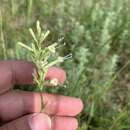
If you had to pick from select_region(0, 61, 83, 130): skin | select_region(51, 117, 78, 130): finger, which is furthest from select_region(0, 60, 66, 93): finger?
select_region(51, 117, 78, 130): finger

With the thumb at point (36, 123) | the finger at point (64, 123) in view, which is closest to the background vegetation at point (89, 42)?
the finger at point (64, 123)

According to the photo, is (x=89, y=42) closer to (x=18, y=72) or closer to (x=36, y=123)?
(x=18, y=72)

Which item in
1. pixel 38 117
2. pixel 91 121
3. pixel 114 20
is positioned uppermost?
pixel 114 20

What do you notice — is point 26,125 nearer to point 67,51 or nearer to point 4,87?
point 4,87

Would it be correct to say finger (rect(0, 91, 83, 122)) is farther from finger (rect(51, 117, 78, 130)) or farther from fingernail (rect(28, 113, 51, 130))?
fingernail (rect(28, 113, 51, 130))

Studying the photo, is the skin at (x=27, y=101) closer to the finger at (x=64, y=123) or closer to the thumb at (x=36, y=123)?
the finger at (x=64, y=123)

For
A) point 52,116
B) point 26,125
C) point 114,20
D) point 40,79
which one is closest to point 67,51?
point 114,20
